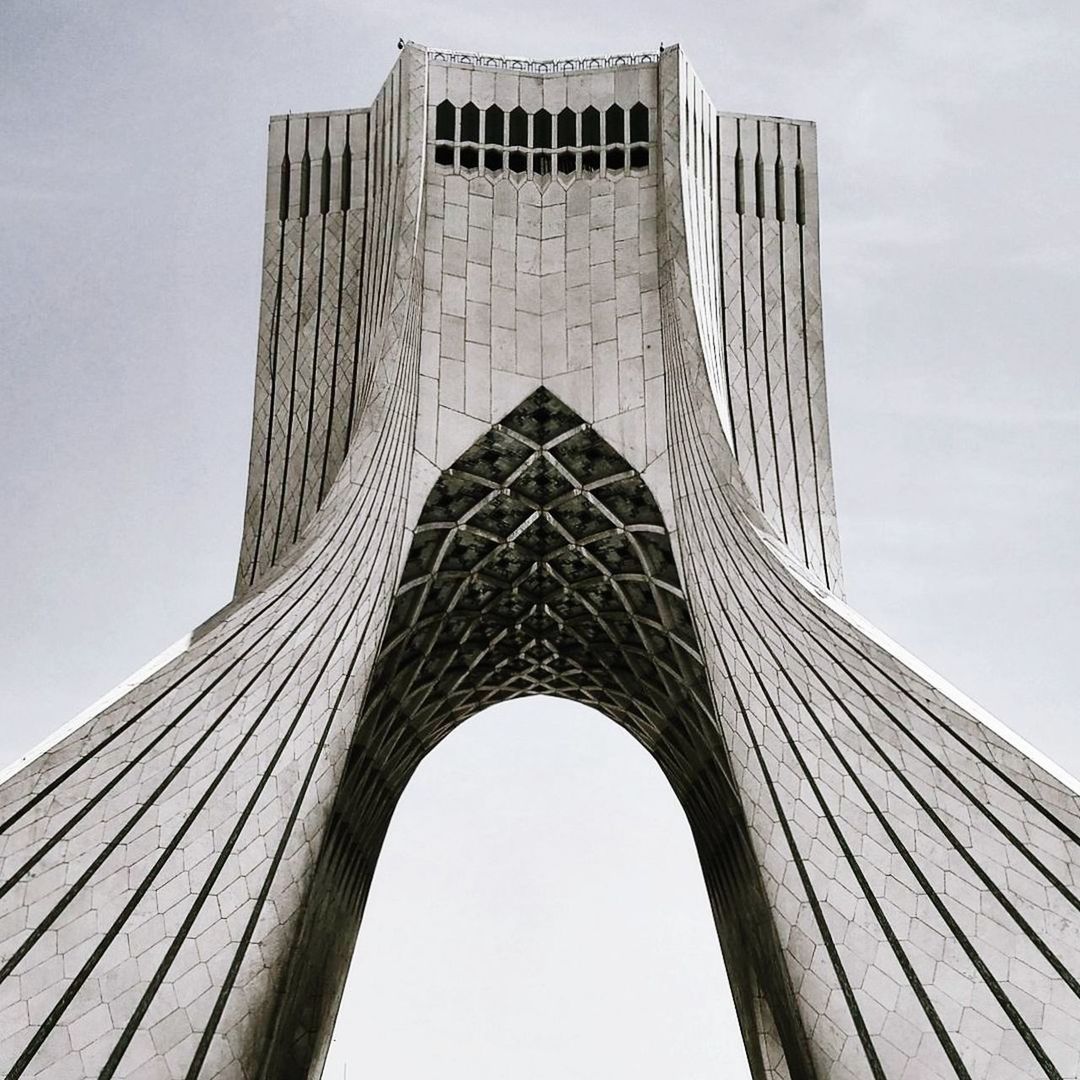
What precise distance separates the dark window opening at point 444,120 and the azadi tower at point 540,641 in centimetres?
2

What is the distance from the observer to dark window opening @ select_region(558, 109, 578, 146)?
14781 millimetres

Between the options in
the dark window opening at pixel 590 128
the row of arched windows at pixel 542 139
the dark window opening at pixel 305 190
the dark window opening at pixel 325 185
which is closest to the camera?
the row of arched windows at pixel 542 139

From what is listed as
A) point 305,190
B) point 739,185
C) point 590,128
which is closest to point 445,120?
point 590,128

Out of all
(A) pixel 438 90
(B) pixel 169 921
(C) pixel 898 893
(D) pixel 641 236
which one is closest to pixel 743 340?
(D) pixel 641 236

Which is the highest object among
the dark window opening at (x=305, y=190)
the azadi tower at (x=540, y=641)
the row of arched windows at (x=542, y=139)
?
the dark window opening at (x=305, y=190)

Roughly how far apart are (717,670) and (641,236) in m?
4.92

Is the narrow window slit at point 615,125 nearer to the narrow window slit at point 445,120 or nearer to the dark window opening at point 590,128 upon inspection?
the dark window opening at point 590,128

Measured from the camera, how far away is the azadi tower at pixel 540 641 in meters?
8.73

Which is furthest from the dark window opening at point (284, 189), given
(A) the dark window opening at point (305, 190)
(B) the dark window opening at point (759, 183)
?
(B) the dark window opening at point (759, 183)

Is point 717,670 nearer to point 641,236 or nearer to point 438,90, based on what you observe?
point 641,236

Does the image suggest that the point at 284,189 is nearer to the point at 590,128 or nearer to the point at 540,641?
the point at 590,128

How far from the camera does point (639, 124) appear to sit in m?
14.7

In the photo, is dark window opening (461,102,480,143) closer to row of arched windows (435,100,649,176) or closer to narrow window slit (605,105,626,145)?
row of arched windows (435,100,649,176)

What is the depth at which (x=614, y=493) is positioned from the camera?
1427 cm
